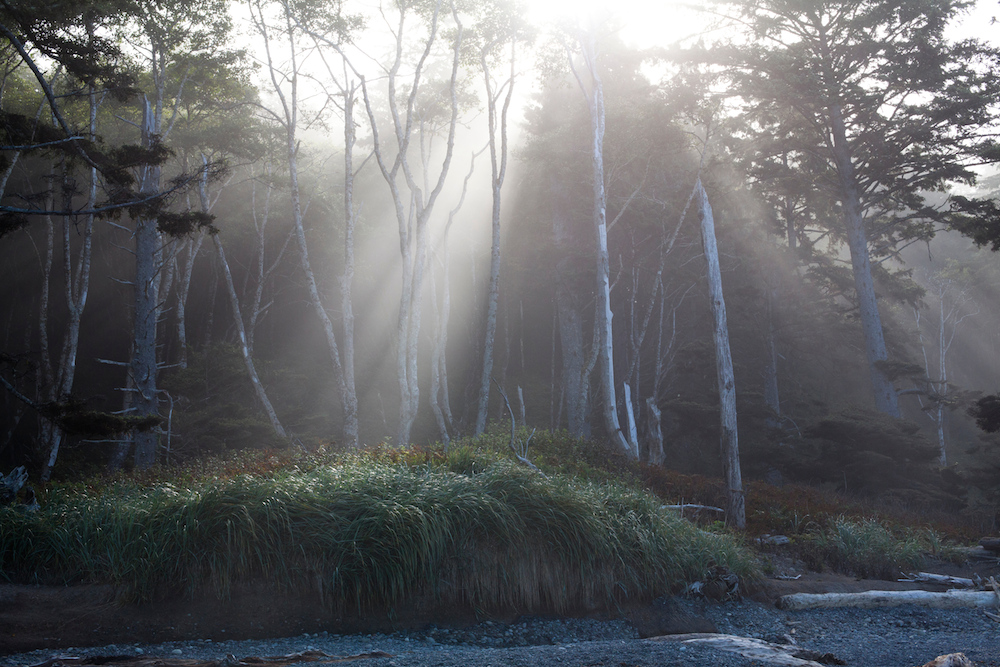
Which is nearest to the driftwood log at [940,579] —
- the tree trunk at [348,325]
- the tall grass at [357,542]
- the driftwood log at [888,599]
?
the driftwood log at [888,599]

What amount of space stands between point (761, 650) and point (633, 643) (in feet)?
3.24

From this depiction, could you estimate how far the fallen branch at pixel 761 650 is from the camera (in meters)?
4.93

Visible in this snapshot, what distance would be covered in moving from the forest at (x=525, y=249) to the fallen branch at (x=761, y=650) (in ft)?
18.6

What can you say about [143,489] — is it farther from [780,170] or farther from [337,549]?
[780,170]

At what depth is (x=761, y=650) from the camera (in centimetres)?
518

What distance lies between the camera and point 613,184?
19.4 m

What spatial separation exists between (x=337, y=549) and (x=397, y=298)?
59.0 ft

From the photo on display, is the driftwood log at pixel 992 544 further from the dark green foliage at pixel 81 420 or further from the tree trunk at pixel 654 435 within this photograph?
the dark green foliage at pixel 81 420

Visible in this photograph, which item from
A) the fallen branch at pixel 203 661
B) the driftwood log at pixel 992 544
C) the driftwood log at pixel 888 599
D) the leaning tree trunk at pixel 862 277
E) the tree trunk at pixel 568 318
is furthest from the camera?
the tree trunk at pixel 568 318

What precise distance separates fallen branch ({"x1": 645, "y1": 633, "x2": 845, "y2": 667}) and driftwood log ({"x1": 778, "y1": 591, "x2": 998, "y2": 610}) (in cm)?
154

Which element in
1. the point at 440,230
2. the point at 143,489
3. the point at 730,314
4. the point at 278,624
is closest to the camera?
the point at 278,624

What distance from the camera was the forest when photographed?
556 inches

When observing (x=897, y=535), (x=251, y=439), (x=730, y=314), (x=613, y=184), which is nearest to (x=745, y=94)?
(x=613, y=184)

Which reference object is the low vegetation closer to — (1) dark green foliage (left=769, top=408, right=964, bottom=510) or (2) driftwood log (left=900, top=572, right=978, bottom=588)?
(2) driftwood log (left=900, top=572, right=978, bottom=588)
